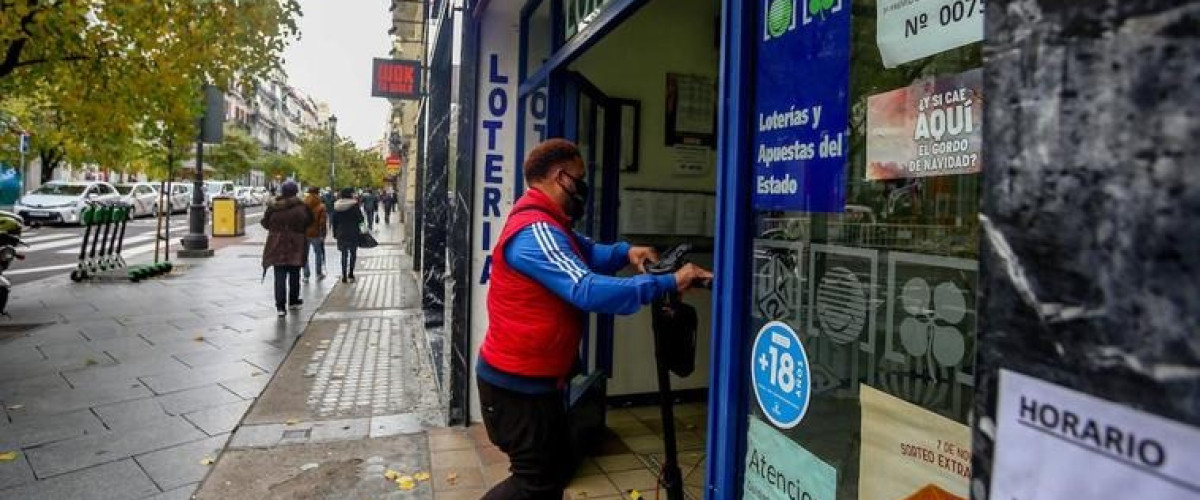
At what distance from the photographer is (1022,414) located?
70 cm

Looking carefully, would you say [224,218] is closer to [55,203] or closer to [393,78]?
[55,203]

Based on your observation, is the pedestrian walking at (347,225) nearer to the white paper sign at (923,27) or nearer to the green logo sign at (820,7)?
the green logo sign at (820,7)

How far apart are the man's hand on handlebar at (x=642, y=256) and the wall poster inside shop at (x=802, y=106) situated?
2.15 ft

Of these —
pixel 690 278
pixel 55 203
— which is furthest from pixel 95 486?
pixel 55 203

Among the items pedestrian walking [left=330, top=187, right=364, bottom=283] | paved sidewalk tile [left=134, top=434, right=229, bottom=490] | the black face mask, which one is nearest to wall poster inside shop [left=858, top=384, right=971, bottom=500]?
the black face mask

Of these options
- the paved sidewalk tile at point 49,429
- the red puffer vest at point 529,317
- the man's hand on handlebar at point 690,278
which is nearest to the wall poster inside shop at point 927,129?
the man's hand on handlebar at point 690,278

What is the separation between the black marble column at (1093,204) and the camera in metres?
0.57

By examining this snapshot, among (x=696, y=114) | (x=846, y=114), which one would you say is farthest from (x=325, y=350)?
(x=846, y=114)

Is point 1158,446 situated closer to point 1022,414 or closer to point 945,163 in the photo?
point 1022,414

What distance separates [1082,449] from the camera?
63 cm

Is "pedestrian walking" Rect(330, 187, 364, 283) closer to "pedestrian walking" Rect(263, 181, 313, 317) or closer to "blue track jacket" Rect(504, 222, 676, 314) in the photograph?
"pedestrian walking" Rect(263, 181, 313, 317)

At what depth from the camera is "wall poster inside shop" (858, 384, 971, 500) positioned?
144 cm

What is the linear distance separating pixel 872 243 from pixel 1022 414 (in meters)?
1.00

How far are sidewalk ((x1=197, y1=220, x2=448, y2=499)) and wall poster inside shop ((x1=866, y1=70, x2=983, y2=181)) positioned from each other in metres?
3.08
